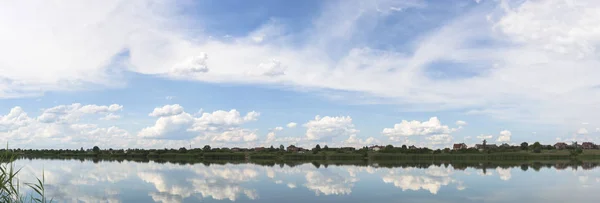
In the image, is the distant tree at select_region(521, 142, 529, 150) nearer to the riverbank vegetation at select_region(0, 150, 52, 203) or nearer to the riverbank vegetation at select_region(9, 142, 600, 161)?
the riverbank vegetation at select_region(9, 142, 600, 161)

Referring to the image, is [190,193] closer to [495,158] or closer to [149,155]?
Answer: [495,158]

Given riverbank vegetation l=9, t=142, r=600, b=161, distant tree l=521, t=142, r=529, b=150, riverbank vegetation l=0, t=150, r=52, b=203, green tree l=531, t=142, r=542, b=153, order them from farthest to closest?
1. distant tree l=521, t=142, r=529, b=150
2. green tree l=531, t=142, r=542, b=153
3. riverbank vegetation l=9, t=142, r=600, b=161
4. riverbank vegetation l=0, t=150, r=52, b=203

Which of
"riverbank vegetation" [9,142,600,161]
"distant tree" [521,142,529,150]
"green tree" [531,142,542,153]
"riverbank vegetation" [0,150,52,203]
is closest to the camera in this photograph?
"riverbank vegetation" [0,150,52,203]

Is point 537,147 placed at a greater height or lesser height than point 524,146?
lesser

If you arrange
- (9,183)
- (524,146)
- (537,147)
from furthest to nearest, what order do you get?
(524,146) → (537,147) → (9,183)

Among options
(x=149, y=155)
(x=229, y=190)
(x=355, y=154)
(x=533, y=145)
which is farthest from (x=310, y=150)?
(x=229, y=190)

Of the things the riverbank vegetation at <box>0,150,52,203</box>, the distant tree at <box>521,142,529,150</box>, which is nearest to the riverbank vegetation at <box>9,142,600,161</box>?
the distant tree at <box>521,142,529,150</box>

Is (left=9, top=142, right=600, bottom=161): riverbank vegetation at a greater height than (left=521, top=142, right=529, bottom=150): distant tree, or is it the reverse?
(left=521, top=142, right=529, bottom=150): distant tree

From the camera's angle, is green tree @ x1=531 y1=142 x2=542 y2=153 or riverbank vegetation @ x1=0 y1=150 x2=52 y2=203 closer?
riverbank vegetation @ x1=0 y1=150 x2=52 y2=203

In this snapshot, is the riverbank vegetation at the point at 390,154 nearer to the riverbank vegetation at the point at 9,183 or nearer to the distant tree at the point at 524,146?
the distant tree at the point at 524,146

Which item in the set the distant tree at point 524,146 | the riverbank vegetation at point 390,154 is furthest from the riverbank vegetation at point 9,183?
the distant tree at point 524,146

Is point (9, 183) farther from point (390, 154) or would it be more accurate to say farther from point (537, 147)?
point (537, 147)

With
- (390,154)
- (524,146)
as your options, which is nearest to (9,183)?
(390,154)

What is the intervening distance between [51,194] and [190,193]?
9.71 metres
